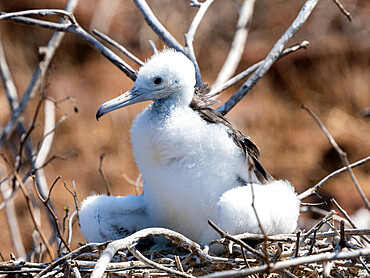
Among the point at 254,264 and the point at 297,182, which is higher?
the point at 254,264

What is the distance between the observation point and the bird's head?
10.1 feet

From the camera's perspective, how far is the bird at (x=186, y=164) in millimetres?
2975

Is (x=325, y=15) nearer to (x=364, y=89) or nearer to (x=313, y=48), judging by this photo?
(x=313, y=48)

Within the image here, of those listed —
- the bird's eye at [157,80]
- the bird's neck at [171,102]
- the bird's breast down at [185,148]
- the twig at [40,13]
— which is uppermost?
the twig at [40,13]

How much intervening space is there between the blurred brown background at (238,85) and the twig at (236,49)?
4094mm

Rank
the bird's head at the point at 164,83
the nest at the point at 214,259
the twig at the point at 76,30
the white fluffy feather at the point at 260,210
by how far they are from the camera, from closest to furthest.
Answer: the nest at the point at 214,259 → the white fluffy feather at the point at 260,210 → the bird's head at the point at 164,83 → the twig at the point at 76,30

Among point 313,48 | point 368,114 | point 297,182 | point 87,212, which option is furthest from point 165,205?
point 313,48

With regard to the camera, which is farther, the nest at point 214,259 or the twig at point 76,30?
the twig at point 76,30

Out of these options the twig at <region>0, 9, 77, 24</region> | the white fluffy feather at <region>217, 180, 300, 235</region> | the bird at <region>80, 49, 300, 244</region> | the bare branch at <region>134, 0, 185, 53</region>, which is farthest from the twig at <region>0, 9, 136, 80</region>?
the white fluffy feather at <region>217, 180, 300, 235</region>

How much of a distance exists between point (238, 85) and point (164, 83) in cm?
595

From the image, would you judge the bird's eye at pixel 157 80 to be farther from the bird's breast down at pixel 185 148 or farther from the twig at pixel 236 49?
the twig at pixel 236 49

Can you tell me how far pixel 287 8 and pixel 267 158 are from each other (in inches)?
89.9

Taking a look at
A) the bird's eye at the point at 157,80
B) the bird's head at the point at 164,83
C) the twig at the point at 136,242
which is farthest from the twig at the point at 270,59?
the twig at the point at 136,242

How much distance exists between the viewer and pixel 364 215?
222 inches
